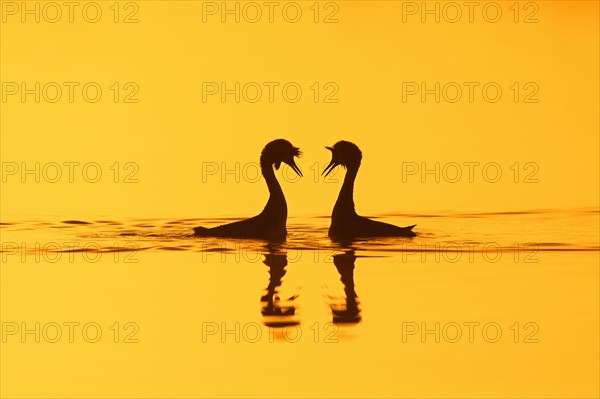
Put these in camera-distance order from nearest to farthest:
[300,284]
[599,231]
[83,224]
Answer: [300,284] → [599,231] → [83,224]

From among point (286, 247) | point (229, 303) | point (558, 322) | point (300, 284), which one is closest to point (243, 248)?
point (286, 247)

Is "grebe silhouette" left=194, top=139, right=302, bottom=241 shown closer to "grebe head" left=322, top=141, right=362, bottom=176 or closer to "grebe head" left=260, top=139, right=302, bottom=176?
"grebe head" left=260, top=139, right=302, bottom=176

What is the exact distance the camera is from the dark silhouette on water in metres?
12.7

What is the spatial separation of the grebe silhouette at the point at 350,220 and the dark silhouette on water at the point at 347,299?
6.13ft

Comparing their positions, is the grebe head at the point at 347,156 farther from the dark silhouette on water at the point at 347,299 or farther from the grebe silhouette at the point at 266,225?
the dark silhouette on water at the point at 347,299

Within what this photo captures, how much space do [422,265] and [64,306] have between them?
13.8ft

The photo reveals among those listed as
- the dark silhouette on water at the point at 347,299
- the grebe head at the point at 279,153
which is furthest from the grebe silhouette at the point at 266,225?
the dark silhouette on water at the point at 347,299

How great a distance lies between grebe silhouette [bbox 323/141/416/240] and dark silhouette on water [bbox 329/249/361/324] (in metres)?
1.87

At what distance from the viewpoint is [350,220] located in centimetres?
1895

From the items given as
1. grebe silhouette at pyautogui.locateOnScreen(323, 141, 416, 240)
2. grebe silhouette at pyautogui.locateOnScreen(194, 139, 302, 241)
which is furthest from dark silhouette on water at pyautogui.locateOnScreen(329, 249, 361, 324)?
grebe silhouette at pyautogui.locateOnScreen(194, 139, 302, 241)

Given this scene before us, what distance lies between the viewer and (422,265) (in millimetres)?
15938

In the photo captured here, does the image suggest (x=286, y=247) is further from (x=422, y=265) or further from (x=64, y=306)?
(x=64, y=306)

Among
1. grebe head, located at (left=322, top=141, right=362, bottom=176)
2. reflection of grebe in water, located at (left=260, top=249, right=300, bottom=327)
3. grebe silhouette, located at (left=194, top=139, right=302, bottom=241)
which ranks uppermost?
grebe head, located at (left=322, top=141, right=362, bottom=176)

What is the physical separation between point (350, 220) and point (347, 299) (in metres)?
5.36
